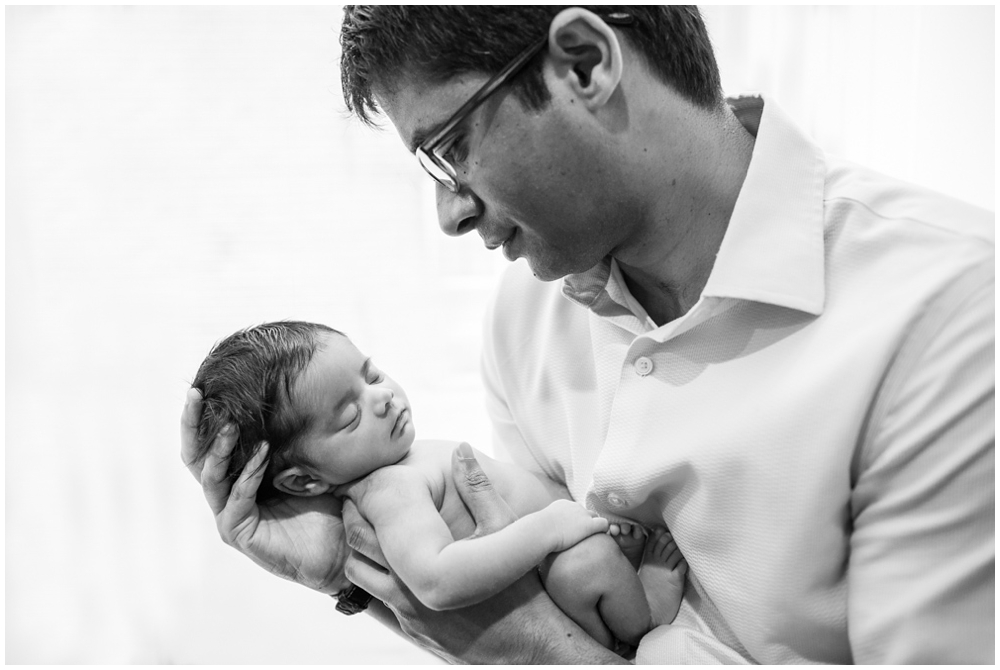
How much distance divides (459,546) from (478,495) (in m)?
0.16

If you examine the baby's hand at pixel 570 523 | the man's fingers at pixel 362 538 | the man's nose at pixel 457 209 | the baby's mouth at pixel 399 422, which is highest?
the man's nose at pixel 457 209

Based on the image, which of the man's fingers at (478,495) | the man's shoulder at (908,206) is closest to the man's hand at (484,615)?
the man's fingers at (478,495)

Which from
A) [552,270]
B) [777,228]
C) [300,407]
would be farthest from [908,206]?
[300,407]

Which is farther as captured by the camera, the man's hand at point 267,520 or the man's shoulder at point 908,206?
the man's hand at point 267,520

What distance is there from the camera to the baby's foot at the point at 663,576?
158cm

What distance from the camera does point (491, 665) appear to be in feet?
5.33

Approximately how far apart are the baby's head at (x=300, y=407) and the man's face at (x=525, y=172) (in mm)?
383

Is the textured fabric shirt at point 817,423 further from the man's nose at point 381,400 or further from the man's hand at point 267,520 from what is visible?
the man's hand at point 267,520

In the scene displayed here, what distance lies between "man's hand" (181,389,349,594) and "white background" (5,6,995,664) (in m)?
1.55

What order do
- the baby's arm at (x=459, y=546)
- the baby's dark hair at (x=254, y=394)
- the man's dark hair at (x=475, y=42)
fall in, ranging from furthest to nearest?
the baby's dark hair at (x=254, y=394), the baby's arm at (x=459, y=546), the man's dark hair at (x=475, y=42)

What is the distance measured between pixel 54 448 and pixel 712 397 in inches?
117

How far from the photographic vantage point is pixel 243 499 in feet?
5.37

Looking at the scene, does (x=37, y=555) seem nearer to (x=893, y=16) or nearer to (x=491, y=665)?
(x=491, y=665)

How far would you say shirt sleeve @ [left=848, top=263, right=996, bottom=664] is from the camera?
118 cm
